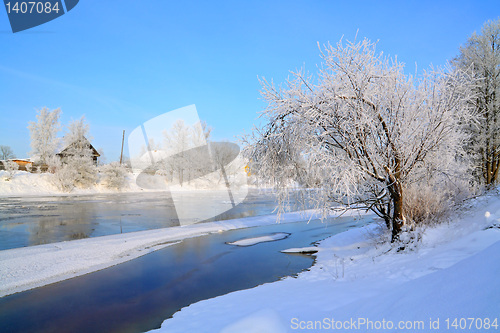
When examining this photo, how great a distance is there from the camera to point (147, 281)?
807cm

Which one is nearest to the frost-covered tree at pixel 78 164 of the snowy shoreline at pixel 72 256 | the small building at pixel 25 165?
the small building at pixel 25 165

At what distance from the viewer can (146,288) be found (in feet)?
24.8

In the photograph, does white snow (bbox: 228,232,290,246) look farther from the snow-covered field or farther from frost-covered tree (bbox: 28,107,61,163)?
frost-covered tree (bbox: 28,107,61,163)

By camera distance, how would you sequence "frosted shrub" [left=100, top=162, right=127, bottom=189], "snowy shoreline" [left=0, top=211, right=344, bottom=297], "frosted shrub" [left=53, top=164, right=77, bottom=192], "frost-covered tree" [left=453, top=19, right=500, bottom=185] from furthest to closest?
"frosted shrub" [left=100, top=162, right=127, bottom=189], "frosted shrub" [left=53, top=164, right=77, bottom=192], "frost-covered tree" [left=453, top=19, right=500, bottom=185], "snowy shoreline" [left=0, top=211, right=344, bottom=297]

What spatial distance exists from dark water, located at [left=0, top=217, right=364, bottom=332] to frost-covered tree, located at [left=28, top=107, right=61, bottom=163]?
43397mm

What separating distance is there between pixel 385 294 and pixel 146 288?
5.94m

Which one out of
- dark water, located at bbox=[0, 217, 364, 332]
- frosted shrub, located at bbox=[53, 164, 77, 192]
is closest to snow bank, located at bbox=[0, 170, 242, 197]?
frosted shrub, located at bbox=[53, 164, 77, 192]

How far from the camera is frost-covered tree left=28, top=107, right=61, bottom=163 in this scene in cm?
4456

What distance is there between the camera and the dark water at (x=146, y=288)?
5816mm

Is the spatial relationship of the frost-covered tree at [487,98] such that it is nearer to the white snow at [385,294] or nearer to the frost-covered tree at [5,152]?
the white snow at [385,294]

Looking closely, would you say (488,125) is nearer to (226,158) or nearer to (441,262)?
(441,262)

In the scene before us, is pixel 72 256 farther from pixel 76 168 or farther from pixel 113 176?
→ pixel 113 176

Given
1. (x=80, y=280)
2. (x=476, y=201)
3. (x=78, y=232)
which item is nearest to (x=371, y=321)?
(x=80, y=280)

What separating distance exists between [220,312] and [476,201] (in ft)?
29.7
